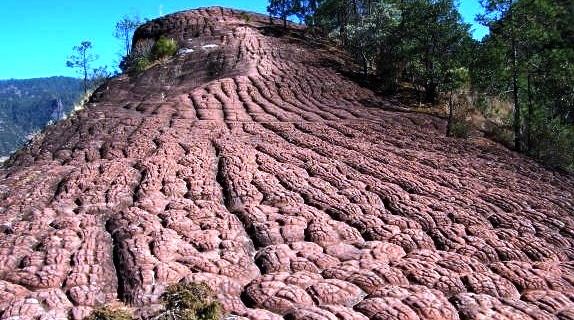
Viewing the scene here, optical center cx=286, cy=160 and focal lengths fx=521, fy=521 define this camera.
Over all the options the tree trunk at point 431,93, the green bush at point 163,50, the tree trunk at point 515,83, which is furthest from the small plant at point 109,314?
the green bush at point 163,50

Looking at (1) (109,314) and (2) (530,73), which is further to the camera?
(2) (530,73)

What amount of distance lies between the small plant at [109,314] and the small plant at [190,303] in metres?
0.30

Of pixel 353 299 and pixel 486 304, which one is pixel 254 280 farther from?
pixel 486 304

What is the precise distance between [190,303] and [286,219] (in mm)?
2379

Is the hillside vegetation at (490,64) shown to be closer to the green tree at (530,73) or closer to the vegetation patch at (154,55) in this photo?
the green tree at (530,73)

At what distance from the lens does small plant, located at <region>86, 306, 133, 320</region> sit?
174 inches

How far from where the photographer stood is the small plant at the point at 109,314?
14.5ft

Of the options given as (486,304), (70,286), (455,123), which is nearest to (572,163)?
(455,123)

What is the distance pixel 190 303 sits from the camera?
181 inches

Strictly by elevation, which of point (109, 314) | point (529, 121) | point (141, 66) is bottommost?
point (109, 314)

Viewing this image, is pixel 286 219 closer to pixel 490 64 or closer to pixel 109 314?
pixel 109 314

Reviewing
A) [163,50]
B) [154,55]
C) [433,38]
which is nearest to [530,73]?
[433,38]

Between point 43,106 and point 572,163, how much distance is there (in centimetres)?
18568

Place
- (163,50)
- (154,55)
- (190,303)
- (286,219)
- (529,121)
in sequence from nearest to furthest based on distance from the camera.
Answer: (190,303)
(286,219)
(529,121)
(163,50)
(154,55)
